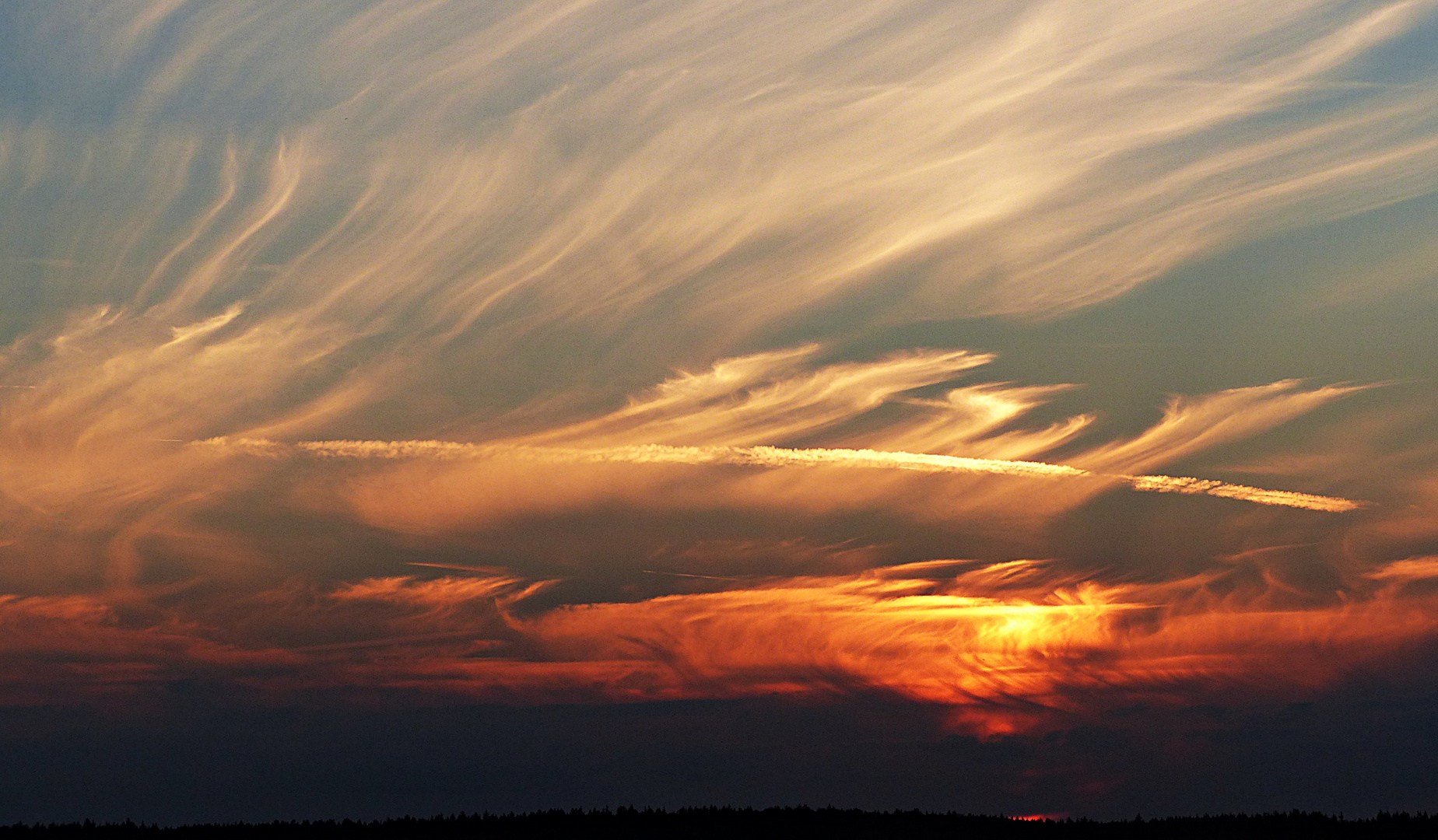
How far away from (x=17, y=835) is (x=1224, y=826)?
94049mm

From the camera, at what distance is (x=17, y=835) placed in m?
110

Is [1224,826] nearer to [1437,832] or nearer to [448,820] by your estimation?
[1437,832]

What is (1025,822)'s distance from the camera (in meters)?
111

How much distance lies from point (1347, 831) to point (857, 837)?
35207 millimetres

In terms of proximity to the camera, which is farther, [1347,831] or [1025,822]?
[1025,822]

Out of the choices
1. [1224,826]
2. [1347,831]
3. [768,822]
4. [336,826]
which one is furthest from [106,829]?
[1347,831]

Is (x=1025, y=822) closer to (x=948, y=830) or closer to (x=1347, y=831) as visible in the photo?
(x=948, y=830)

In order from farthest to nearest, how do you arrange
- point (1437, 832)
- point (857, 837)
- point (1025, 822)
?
1. point (1025, 822)
2. point (857, 837)
3. point (1437, 832)

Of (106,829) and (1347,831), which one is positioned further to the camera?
(106,829)

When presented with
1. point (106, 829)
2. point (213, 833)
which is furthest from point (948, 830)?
point (106, 829)

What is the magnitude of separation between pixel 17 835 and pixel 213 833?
16.2 metres

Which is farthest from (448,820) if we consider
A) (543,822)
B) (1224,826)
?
(1224,826)

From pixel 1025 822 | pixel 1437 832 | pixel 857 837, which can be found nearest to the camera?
pixel 1437 832

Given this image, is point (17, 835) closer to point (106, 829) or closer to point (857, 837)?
point (106, 829)
